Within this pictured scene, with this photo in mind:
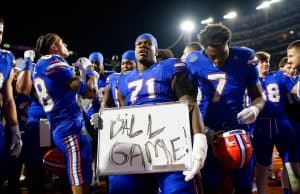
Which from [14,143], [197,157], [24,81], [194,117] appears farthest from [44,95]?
[197,157]

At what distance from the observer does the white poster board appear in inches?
99.4

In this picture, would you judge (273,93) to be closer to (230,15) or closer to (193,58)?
(193,58)

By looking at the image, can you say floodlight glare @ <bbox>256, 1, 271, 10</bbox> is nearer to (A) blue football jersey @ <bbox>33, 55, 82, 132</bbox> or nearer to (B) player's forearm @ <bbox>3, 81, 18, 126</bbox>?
(A) blue football jersey @ <bbox>33, 55, 82, 132</bbox>

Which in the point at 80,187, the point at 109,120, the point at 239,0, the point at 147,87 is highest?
the point at 239,0

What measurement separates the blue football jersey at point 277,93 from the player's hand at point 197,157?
96.0 inches

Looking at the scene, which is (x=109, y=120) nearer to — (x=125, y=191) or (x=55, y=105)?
(x=125, y=191)

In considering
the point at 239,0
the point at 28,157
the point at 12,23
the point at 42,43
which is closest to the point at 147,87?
the point at 42,43

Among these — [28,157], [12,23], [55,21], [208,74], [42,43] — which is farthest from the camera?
[55,21]

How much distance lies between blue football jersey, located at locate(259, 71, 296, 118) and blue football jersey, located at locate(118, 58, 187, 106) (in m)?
2.25

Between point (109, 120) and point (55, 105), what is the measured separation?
117 cm

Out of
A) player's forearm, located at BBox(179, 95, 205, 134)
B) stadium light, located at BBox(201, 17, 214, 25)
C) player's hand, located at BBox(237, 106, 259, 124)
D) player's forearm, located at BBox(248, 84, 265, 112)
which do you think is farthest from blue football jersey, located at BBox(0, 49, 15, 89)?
stadium light, located at BBox(201, 17, 214, 25)

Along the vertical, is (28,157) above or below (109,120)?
below

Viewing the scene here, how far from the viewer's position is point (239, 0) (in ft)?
92.3

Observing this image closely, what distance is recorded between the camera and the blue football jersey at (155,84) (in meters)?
2.83
